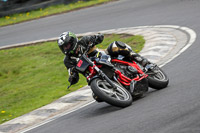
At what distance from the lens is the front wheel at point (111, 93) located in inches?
269

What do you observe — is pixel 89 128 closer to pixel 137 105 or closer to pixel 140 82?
pixel 137 105

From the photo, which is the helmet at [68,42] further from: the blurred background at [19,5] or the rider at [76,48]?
the blurred background at [19,5]

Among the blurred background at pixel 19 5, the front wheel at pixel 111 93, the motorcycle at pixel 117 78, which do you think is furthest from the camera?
the blurred background at pixel 19 5

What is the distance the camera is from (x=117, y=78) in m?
7.55

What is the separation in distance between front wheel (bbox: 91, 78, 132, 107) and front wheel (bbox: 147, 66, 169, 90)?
0.79 meters

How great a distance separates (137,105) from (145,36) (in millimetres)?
6736

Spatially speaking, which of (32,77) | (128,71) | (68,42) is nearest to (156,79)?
(128,71)

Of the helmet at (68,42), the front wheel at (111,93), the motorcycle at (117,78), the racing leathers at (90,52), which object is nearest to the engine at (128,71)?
the motorcycle at (117,78)

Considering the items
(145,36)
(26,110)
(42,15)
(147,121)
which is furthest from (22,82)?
(42,15)

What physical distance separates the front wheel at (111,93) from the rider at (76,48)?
65 centimetres

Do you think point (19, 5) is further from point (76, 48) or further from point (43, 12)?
point (76, 48)

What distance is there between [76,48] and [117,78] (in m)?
0.92

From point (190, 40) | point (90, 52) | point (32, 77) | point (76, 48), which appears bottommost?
point (32, 77)

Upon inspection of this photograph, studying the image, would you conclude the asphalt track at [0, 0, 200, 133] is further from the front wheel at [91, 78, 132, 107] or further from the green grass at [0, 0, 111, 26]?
the green grass at [0, 0, 111, 26]
